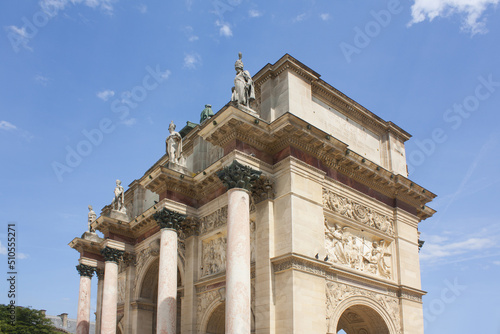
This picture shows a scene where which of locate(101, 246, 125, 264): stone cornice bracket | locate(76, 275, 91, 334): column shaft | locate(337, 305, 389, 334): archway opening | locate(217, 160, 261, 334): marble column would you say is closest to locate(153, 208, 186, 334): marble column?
locate(217, 160, 261, 334): marble column

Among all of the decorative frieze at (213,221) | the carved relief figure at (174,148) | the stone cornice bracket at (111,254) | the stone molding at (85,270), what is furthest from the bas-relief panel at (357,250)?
the stone molding at (85,270)

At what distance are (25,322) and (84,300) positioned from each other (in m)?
12.5

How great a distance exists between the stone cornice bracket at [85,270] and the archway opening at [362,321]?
14.4 meters

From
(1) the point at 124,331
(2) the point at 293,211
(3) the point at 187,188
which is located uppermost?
(3) the point at 187,188

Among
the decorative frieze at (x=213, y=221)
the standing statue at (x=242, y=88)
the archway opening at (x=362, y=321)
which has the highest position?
the standing statue at (x=242, y=88)

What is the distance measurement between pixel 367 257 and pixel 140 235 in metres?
11.5

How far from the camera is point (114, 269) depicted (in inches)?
933

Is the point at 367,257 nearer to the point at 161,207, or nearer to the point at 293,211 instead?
the point at 293,211

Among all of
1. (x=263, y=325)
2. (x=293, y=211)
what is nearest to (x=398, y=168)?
(x=293, y=211)

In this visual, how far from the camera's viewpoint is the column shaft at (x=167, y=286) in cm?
1753

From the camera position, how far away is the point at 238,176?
1570 cm

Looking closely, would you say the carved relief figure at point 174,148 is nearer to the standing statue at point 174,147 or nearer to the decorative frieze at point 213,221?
the standing statue at point 174,147

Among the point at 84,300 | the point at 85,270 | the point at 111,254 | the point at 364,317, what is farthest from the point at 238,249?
the point at 85,270

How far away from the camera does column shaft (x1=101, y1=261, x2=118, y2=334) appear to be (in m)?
22.4
